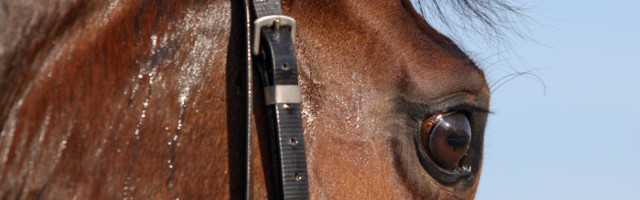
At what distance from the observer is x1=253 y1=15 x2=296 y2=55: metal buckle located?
2309mm

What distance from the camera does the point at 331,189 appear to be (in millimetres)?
2359

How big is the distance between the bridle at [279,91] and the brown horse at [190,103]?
1.4 inches

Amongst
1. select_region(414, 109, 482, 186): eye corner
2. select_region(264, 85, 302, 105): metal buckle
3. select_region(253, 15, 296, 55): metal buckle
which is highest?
select_region(253, 15, 296, 55): metal buckle

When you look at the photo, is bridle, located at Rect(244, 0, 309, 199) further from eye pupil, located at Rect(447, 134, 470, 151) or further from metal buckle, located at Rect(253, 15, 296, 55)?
eye pupil, located at Rect(447, 134, 470, 151)

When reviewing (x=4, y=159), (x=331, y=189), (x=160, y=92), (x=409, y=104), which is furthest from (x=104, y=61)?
(x=409, y=104)

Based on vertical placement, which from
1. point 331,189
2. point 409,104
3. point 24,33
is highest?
point 24,33

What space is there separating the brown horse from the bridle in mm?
36

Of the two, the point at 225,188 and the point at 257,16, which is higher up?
the point at 257,16

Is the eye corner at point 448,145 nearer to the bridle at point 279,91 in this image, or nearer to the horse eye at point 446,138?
the horse eye at point 446,138

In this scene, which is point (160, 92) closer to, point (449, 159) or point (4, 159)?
point (4, 159)

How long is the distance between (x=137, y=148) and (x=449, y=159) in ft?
2.48

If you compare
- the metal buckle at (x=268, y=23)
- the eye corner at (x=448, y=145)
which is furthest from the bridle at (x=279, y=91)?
the eye corner at (x=448, y=145)

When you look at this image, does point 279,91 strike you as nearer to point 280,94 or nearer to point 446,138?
point 280,94

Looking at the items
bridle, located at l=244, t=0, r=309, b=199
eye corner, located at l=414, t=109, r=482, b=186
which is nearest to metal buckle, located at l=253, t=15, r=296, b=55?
bridle, located at l=244, t=0, r=309, b=199
